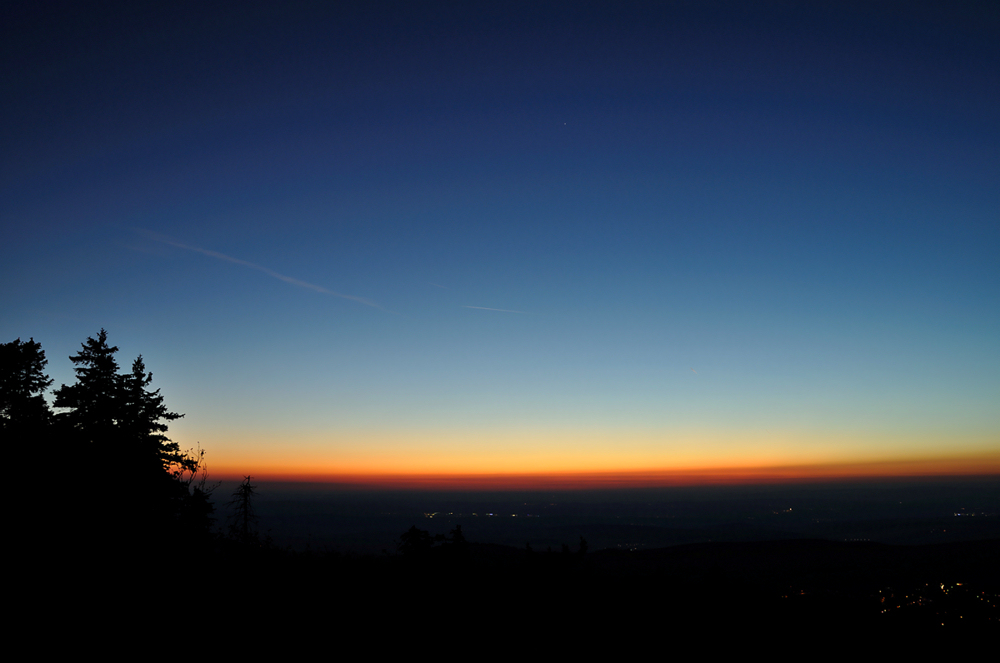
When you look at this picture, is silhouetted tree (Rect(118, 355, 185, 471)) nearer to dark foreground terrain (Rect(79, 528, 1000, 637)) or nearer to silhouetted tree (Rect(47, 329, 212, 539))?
silhouetted tree (Rect(47, 329, 212, 539))

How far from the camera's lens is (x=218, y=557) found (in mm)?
18000

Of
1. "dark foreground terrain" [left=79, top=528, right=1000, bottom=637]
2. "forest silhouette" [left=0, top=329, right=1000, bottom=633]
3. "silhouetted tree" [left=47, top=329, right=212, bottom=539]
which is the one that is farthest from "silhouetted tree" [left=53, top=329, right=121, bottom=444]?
"dark foreground terrain" [left=79, top=528, right=1000, bottom=637]

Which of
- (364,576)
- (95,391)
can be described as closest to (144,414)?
(95,391)

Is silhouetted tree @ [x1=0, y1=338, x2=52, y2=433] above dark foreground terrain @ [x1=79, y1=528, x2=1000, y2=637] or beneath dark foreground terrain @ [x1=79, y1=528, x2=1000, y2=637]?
above

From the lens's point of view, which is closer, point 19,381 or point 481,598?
point 481,598

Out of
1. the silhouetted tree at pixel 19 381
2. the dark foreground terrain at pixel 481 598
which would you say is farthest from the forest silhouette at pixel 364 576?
the silhouetted tree at pixel 19 381

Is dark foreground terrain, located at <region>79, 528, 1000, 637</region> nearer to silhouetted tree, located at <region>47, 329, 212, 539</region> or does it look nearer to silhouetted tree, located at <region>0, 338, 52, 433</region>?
silhouetted tree, located at <region>47, 329, 212, 539</region>

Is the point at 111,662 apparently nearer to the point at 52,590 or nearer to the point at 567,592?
the point at 52,590

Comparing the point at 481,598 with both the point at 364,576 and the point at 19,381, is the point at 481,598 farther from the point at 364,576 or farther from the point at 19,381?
the point at 19,381

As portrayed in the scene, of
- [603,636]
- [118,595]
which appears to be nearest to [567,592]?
[603,636]

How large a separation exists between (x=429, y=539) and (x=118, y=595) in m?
7.60

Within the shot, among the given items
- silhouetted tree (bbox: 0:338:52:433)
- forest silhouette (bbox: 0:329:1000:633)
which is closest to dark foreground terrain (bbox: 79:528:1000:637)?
forest silhouette (bbox: 0:329:1000:633)

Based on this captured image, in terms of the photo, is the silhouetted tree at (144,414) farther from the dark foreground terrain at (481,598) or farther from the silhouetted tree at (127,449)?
the dark foreground terrain at (481,598)

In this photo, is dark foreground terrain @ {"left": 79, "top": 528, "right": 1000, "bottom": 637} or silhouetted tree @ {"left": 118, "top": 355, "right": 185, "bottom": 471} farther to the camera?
silhouetted tree @ {"left": 118, "top": 355, "right": 185, "bottom": 471}
